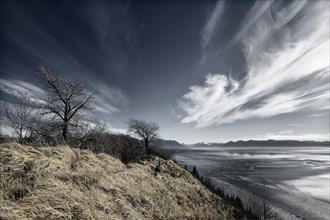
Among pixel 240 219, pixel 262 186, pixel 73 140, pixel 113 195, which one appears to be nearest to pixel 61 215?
pixel 113 195

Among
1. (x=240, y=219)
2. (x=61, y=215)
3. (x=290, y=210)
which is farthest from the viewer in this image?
(x=290, y=210)

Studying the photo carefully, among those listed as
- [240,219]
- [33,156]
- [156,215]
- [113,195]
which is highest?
[33,156]

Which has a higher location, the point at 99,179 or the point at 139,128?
the point at 139,128

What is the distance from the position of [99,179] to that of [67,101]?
40.2ft

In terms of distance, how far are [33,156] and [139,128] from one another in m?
73.3

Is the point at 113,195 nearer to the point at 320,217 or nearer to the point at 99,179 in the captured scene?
the point at 99,179

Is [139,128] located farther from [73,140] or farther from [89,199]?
[89,199]

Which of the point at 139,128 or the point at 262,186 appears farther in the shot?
the point at 139,128

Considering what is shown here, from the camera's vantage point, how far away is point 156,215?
8.58 meters

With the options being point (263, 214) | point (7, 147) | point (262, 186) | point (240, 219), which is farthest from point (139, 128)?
point (7, 147)

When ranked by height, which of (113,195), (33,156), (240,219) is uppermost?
(33,156)

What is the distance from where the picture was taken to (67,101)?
1883cm

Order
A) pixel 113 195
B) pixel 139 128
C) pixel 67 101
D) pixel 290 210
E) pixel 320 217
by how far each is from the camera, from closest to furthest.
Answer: pixel 113 195 < pixel 67 101 < pixel 320 217 < pixel 290 210 < pixel 139 128

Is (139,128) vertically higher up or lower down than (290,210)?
higher up
